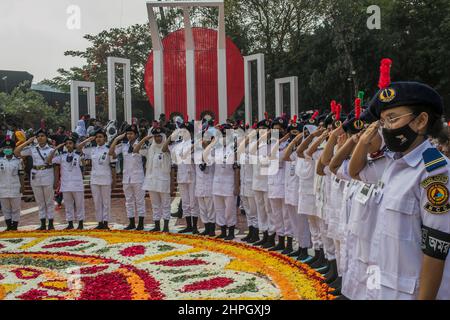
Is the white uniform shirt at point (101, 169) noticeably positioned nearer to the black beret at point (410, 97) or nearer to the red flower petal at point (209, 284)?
the red flower petal at point (209, 284)

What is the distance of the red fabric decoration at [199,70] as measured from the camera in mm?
18953

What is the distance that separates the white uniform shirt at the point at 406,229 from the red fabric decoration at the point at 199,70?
1672 cm

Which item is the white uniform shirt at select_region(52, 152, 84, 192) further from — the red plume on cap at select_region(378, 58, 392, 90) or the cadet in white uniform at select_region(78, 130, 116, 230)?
the red plume on cap at select_region(378, 58, 392, 90)

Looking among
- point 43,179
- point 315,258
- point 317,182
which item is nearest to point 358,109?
point 317,182

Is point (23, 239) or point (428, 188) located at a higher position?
point (428, 188)

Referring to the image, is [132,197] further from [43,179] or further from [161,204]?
[43,179]

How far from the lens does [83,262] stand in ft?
22.5

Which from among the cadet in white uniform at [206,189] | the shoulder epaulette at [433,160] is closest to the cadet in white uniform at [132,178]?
the cadet in white uniform at [206,189]

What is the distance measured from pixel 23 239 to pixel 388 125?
7.72 m

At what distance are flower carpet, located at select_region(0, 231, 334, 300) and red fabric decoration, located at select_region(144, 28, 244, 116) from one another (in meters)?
11.1

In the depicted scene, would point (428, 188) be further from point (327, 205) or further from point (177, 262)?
point (177, 262)
